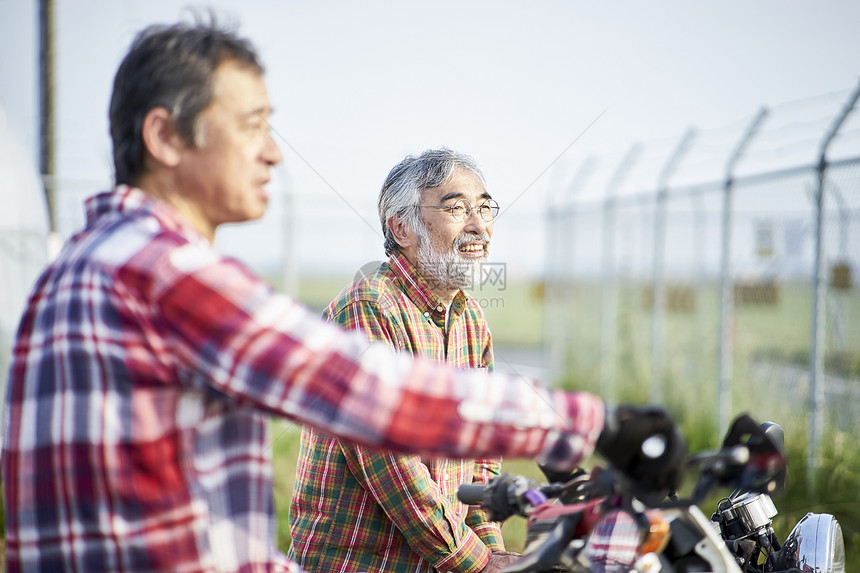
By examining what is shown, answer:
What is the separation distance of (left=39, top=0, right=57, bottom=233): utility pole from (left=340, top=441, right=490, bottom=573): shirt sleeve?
9.04 meters

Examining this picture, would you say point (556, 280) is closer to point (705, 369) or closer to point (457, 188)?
point (705, 369)

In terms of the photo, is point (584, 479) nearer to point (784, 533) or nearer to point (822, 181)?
point (784, 533)

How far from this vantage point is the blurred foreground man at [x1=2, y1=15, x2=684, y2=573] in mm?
1072

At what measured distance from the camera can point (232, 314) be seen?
1.07 m

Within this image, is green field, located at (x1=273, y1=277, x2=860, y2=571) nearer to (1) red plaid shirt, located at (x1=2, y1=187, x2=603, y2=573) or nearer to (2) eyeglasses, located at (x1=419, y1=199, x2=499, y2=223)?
(2) eyeglasses, located at (x1=419, y1=199, x2=499, y2=223)

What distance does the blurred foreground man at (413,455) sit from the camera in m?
2.23

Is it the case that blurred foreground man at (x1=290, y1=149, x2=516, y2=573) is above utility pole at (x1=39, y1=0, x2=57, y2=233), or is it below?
below

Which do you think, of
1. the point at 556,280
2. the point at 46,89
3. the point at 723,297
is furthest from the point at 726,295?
the point at 46,89

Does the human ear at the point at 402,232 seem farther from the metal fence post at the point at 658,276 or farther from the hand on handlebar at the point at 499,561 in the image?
the metal fence post at the point at 658,276

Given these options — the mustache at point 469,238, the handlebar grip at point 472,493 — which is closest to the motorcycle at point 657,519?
the handlebar grip at point 472,493

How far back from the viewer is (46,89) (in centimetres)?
1009

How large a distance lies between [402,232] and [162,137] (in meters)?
1.43

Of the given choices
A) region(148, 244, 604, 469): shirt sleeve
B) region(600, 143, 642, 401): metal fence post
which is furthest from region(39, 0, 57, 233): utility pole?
region(148, 244, 604, 469): shirt sleeve

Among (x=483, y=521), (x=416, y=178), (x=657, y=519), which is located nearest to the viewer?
(x=657, y=519)
